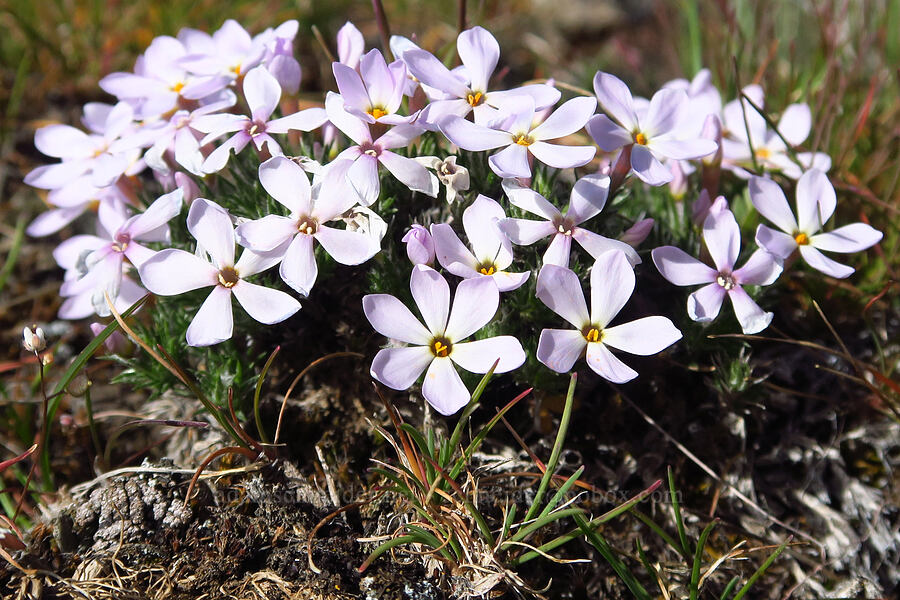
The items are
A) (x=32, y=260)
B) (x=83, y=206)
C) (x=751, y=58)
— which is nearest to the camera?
(x=83, y=206)

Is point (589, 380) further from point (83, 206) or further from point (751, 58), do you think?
point (751, 58)

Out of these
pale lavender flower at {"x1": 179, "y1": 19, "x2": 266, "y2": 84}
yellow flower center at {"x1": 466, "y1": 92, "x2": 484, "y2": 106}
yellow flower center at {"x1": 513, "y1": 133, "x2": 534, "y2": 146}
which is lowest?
yellow flower center at {"x1": 513, "y1": 133, "x2": 534, "y2": 146}

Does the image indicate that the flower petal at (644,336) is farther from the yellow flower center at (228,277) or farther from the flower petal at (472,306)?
the yellow flower center at (228,277)

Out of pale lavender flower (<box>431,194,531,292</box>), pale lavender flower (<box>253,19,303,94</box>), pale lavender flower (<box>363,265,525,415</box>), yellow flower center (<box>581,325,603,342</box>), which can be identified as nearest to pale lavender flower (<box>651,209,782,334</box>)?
yellow flower center (<box>581,325,603,342</box>)

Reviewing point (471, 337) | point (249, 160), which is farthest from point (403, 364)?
point (249, 160)

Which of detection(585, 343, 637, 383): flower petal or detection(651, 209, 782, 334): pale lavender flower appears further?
detection(651, 209, 782, 334): pale lavender flower

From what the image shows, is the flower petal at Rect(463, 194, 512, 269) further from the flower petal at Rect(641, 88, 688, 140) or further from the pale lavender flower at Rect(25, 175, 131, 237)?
the pale lavender flower at Rect(25, 175, 131, 237)

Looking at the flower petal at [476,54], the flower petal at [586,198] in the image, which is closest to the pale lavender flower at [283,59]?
the flower petal at [476,54]
